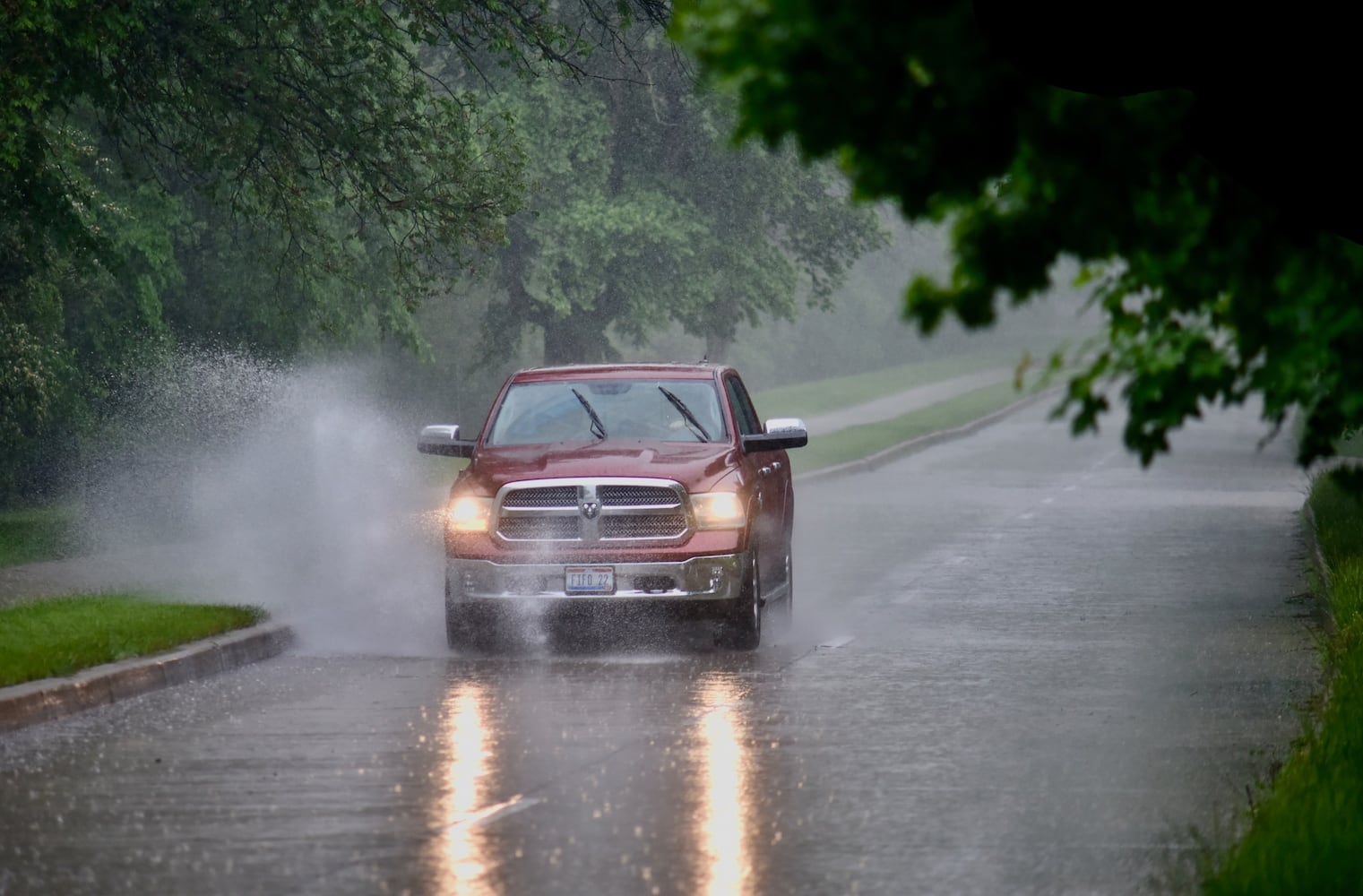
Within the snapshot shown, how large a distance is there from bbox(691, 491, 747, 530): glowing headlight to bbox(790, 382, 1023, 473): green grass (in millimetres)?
15573

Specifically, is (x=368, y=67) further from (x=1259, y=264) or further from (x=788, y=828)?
(x=1259, y=264)

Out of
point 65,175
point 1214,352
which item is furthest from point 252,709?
point 65,175

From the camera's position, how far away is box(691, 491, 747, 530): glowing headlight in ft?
48.5

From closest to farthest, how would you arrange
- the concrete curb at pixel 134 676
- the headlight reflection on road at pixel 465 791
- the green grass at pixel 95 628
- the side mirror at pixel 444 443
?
the headlight reflection on road at pixel 465 791 < the concrete curb at pixel 134 676 < the green grass at pixel 95 628 < the side mirror at pixel 444 443

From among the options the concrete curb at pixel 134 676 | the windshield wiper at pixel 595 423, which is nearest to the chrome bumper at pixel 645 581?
the windshield wiper at pixel 595 423

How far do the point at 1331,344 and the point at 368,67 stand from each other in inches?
672

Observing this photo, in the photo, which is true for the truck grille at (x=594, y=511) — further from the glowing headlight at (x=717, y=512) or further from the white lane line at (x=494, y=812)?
the white lane line at (x=494, y=812)

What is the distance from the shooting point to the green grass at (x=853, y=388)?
6519 cm

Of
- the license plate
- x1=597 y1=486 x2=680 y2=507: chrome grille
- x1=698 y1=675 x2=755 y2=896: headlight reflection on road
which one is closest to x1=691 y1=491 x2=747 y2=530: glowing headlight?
x1=597 y1=486 x2=680 y2=507: chrome grille

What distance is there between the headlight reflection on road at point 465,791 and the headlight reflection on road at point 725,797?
2.67ft

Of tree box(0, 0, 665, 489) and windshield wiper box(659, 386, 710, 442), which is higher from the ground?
tree box(0, 0, 665, 489)

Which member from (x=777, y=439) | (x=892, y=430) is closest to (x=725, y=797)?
(x=777, y=439)

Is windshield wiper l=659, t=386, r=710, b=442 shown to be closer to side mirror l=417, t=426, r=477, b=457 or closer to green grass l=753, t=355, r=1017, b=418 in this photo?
side mirror l=417, t=426, r=477, b=457

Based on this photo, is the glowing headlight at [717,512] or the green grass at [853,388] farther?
the green grass at [853,388]
